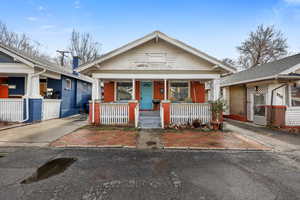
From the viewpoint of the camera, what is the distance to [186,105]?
7855 mm

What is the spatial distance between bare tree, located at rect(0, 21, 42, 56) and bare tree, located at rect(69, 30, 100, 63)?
17.9ft

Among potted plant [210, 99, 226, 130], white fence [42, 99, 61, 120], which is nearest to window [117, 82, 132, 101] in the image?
white fence [42, 99, 61, 120]

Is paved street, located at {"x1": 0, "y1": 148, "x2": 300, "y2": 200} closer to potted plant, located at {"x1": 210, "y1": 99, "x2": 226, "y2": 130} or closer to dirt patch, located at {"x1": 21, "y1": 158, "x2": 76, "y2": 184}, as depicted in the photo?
dirt patch, located at {"x1": 21, "y1": 158, "x2": 76, "y2": 184}

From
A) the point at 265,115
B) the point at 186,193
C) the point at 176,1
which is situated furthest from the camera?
the point at 176,1

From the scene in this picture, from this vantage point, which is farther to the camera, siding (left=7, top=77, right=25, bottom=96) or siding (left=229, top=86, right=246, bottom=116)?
siding (left=229, top=86, right=246, bottom=116)

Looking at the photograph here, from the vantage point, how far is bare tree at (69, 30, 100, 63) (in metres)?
25.5

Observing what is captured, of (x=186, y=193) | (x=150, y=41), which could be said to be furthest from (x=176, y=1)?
(x=186, y=193)

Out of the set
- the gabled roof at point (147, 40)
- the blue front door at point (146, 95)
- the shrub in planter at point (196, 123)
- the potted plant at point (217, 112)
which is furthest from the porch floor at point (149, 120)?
the gabled roof at point (147, 40)

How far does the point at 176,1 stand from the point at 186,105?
8.86 metres

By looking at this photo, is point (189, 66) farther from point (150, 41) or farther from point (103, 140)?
point (103, 140)

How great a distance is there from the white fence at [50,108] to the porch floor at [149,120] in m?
6.35

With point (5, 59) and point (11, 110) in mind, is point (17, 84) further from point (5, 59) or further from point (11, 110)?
point (11, 110)

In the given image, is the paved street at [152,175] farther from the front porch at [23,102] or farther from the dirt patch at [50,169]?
the front porch at [23,102]

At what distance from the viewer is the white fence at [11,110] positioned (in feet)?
26.8
